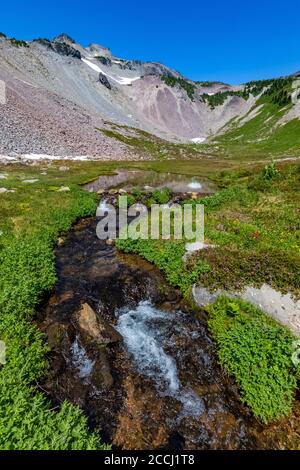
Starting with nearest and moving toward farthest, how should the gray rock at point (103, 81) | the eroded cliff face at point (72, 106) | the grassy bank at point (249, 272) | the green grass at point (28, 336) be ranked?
1. the green grass at point (28, 336)
2. the grassy bank at point (249, 272)
3. the eroded cliff face at point (72, 106)
4. the gray rock at point (103, 81)

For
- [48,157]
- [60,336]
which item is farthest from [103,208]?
[48,157]

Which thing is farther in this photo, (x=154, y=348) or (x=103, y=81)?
(x=103, y=81)

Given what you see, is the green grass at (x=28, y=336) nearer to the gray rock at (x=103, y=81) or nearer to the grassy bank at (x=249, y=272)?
the grassy bank at (x=249, y=272)

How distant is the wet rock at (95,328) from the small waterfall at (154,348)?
554mm

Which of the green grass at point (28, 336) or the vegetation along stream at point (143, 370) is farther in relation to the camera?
the vegetation along stream at point (143, 370)

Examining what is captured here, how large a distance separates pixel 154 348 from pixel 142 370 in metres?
1.21

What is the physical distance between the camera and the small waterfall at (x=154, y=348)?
1015 cm

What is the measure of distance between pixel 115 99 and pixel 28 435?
168 meters

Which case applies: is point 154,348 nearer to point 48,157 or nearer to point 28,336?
point 28,336

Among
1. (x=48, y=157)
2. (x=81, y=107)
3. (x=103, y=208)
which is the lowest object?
(x=103, y=208)

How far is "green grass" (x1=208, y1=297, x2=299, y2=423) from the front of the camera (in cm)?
959

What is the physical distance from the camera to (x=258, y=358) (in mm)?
10508

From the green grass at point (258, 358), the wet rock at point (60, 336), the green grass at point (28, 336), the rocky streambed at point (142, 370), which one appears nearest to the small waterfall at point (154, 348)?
the rocky streambed at point (142, 370)

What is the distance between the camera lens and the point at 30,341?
1120cm
